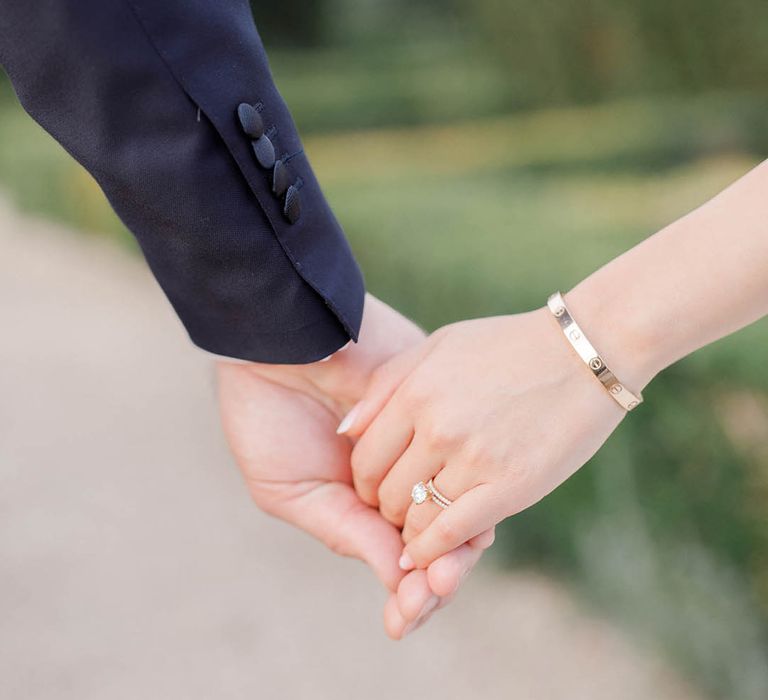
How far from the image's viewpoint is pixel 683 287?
1288 mm

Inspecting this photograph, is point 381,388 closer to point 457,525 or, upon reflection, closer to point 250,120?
point 457,525

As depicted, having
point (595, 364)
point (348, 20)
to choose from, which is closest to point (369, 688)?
point (595, 364)

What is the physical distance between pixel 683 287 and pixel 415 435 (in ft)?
1.41

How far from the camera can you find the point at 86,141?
1.22 m

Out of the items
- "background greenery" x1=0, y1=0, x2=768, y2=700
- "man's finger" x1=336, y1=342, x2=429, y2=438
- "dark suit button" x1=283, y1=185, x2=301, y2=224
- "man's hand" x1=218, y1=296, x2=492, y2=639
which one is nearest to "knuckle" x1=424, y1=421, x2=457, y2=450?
"man's finger" x1=336, y1=342, x2=429, y2=438

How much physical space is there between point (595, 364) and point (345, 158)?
5026 millimetres

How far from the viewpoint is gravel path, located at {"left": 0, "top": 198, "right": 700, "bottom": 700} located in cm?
296

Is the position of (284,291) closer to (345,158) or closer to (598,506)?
(598,506)

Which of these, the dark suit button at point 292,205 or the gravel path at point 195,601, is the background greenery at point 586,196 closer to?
Answer: the gravel path at point 195,601

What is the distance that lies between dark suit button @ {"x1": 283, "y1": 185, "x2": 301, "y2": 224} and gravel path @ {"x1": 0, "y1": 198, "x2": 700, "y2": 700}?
951 millimetres

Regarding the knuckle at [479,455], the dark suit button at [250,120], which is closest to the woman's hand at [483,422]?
the knuckle at [479,455]

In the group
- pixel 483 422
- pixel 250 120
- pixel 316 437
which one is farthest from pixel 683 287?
pixel 316 437

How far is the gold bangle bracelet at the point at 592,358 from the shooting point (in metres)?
1.36

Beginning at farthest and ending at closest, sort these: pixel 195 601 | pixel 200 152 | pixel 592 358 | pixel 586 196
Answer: pixel 586 196
pixel 195 601
pixel 592 358
pixel 200 152
